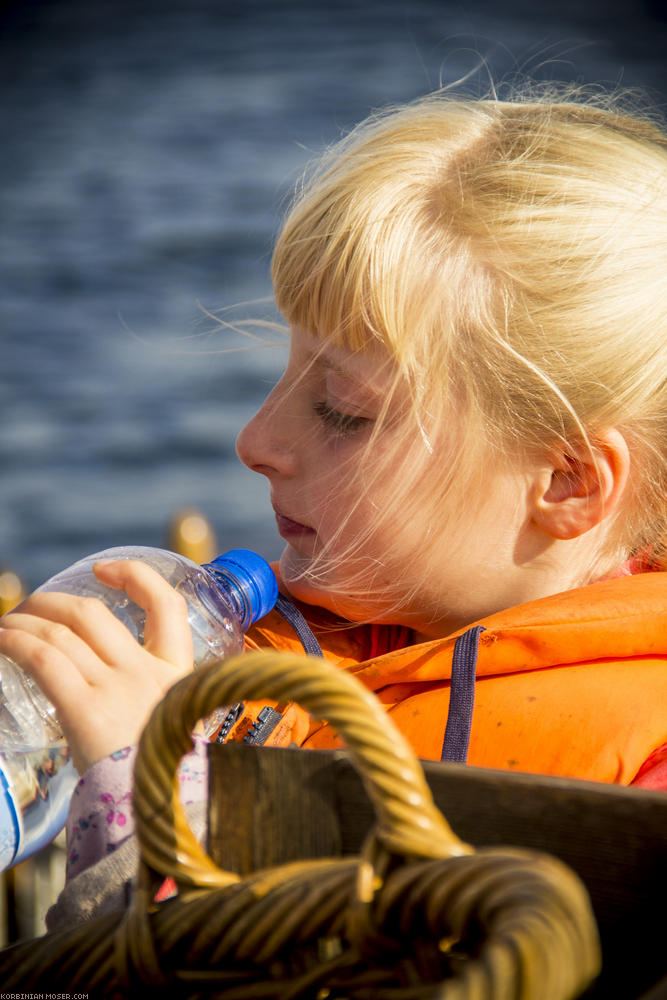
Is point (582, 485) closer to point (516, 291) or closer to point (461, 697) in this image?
point (516, 291)

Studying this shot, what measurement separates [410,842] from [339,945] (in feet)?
0.53

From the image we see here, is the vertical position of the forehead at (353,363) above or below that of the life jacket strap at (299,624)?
above

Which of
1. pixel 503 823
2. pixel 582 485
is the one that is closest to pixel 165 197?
pixel 582 485

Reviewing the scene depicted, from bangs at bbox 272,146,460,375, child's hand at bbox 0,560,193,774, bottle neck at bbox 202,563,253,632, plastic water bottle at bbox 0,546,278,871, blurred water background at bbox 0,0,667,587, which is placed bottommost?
blurred water background at bbox 0,0,667,587

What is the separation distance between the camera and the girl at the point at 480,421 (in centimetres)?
166

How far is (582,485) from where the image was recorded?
1799mm

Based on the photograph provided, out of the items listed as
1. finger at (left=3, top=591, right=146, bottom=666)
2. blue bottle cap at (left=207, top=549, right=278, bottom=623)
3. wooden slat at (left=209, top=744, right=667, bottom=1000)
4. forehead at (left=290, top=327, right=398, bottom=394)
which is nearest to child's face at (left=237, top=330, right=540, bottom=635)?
forehead at (left=290, top=327, right=398, bottom=394)

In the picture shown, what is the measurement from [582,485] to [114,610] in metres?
0.86

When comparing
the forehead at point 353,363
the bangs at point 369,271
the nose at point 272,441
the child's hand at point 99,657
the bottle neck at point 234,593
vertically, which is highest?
the bangs at point 369,271

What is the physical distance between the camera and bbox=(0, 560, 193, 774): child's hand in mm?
1325

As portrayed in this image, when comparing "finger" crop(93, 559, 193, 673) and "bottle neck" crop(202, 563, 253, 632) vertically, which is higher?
"finger" crop(93, 559, 193, 673)

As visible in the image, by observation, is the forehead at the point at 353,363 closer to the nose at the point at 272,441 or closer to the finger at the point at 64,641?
the nose at the point at 272,441

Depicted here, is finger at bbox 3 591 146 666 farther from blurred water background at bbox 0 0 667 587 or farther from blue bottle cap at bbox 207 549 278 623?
blurred water background at bbox 0 0 667 587

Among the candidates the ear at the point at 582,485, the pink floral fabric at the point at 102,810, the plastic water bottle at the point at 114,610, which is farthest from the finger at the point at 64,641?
the ear at the point at 582,485
